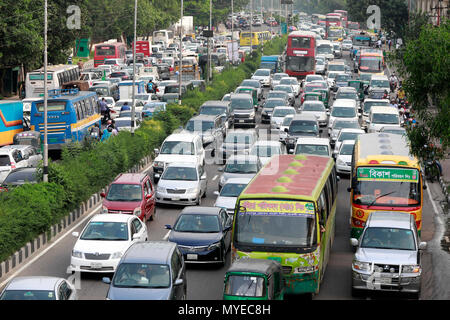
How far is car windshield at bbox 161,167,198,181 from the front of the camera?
3038 cm

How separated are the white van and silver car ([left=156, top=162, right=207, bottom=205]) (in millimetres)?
13851

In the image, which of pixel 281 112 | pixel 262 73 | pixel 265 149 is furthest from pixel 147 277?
pixel 262 73

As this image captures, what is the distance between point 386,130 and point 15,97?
37319 millimetres

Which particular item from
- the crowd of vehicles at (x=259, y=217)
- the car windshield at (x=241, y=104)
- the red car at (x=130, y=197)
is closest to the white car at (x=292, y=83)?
the car windshield at (x=241, y=104)

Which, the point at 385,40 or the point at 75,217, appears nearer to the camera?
the point at 75,217

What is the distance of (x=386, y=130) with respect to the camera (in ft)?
122

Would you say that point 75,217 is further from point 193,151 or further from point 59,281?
point 59,281

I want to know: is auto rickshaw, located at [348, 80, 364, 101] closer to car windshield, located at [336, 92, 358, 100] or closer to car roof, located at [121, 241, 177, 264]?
car windshield, located at [336, 92, 358, 100]

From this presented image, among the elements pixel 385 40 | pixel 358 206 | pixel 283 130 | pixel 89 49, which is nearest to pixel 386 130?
pixel 283 130

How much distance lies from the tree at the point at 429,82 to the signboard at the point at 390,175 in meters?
3.51

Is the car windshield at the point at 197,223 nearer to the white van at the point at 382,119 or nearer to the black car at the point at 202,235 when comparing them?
the black car at the point at 202,235

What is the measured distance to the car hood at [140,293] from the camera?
16781mm

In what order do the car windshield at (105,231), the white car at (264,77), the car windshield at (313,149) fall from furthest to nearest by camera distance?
the white car at (264,77)
the car windshield at (313,149)
the car windshield at (105,231)

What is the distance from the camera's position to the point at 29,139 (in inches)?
1513
